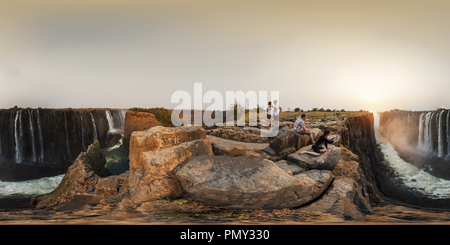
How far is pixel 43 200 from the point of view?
11727mm

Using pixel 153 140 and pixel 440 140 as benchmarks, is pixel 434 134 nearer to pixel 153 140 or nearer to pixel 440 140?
pixel 440 140

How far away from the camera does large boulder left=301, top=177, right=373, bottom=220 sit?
5531 mm

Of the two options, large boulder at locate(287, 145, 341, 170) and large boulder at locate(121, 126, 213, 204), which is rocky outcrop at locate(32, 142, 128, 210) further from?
large boulder at locate(287, 145, 341, 170)

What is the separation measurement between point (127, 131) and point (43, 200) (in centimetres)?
1543

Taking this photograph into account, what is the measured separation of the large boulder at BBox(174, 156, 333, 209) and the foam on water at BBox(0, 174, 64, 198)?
71.6 feet

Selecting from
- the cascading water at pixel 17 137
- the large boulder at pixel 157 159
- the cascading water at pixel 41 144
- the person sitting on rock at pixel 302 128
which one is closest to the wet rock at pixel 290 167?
the person sitting on rock at pixel 302 128

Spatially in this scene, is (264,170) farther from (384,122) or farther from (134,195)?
(384,122)

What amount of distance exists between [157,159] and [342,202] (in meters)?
5.85

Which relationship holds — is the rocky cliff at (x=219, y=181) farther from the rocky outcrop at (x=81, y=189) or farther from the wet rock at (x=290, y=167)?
the rocky outcrop at (x=81, y=189)

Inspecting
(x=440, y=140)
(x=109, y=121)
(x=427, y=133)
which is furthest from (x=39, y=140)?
(x=427, y=133)

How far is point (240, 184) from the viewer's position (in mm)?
4875

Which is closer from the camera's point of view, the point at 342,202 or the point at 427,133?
the point at 342,202

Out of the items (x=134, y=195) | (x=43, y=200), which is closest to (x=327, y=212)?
(x=134, y=195)

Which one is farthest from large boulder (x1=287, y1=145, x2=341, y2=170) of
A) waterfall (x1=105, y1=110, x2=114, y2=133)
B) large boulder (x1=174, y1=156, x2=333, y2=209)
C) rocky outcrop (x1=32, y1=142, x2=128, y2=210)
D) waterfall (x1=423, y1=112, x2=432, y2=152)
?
waterfall (x1=105, y1=110, x2=114, y2=133)
